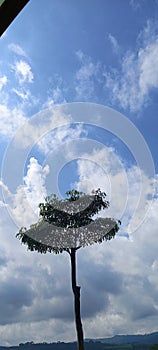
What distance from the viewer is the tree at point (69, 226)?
8344 millimetres

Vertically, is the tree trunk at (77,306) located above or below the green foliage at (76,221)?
below

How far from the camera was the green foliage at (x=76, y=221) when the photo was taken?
27.6 ft

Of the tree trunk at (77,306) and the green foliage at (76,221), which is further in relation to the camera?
the green foliage at (76,221)

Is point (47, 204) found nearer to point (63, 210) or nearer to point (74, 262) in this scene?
point (63, 210)

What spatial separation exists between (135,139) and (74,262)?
541 cm

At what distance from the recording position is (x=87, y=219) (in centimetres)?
870

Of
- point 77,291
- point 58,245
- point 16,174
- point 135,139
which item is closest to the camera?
point 16,174

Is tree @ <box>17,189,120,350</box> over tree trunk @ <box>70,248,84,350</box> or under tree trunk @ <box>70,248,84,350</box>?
over

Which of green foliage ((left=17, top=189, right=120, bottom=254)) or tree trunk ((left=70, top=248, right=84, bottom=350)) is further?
green foliage ((left=17, top=189, right=120, bottom=254))

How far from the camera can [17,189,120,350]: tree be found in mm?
8344

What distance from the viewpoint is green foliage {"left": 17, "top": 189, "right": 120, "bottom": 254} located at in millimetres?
8398

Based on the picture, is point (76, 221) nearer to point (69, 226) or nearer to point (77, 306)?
point (69, 226)

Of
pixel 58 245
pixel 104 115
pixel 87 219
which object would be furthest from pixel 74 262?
pixel 104 115

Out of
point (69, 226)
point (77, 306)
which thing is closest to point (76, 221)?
Result: point (69, 226)
